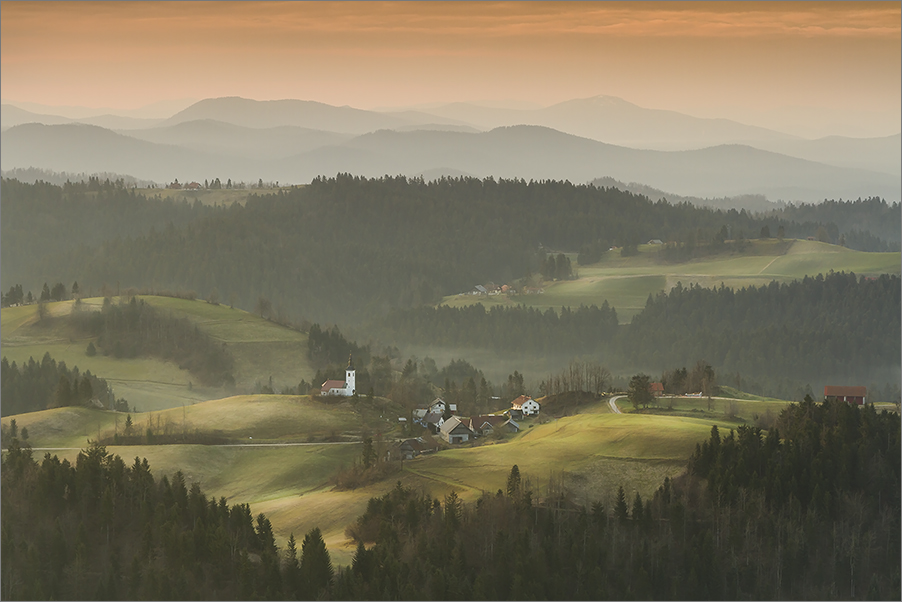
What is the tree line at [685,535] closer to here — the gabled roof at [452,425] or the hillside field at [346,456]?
the hillside field at [346,456]

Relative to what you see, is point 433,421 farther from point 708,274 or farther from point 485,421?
point 708,274

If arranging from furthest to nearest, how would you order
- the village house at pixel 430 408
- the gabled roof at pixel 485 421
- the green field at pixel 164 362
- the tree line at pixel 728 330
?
1. the tree line at pixel 728 330
2. the green field at pixel 164 362
3. the village house at pixel 430 408
4. the gabled roof at pixel 485 421

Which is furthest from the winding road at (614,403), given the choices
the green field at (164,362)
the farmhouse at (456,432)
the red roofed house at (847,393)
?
the green field at (164,362)

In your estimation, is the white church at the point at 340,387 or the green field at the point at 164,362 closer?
the white church at the point at 340,387

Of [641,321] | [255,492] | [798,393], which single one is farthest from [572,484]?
[641,321]

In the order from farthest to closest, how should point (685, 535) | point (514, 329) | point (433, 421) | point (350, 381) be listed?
point (514, 329) → point (350, 381) → point (433, 421) → point (685, 535)

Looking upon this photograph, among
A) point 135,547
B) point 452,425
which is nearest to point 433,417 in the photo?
point 452,425

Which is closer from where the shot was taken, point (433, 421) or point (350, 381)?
point (433, 421)
